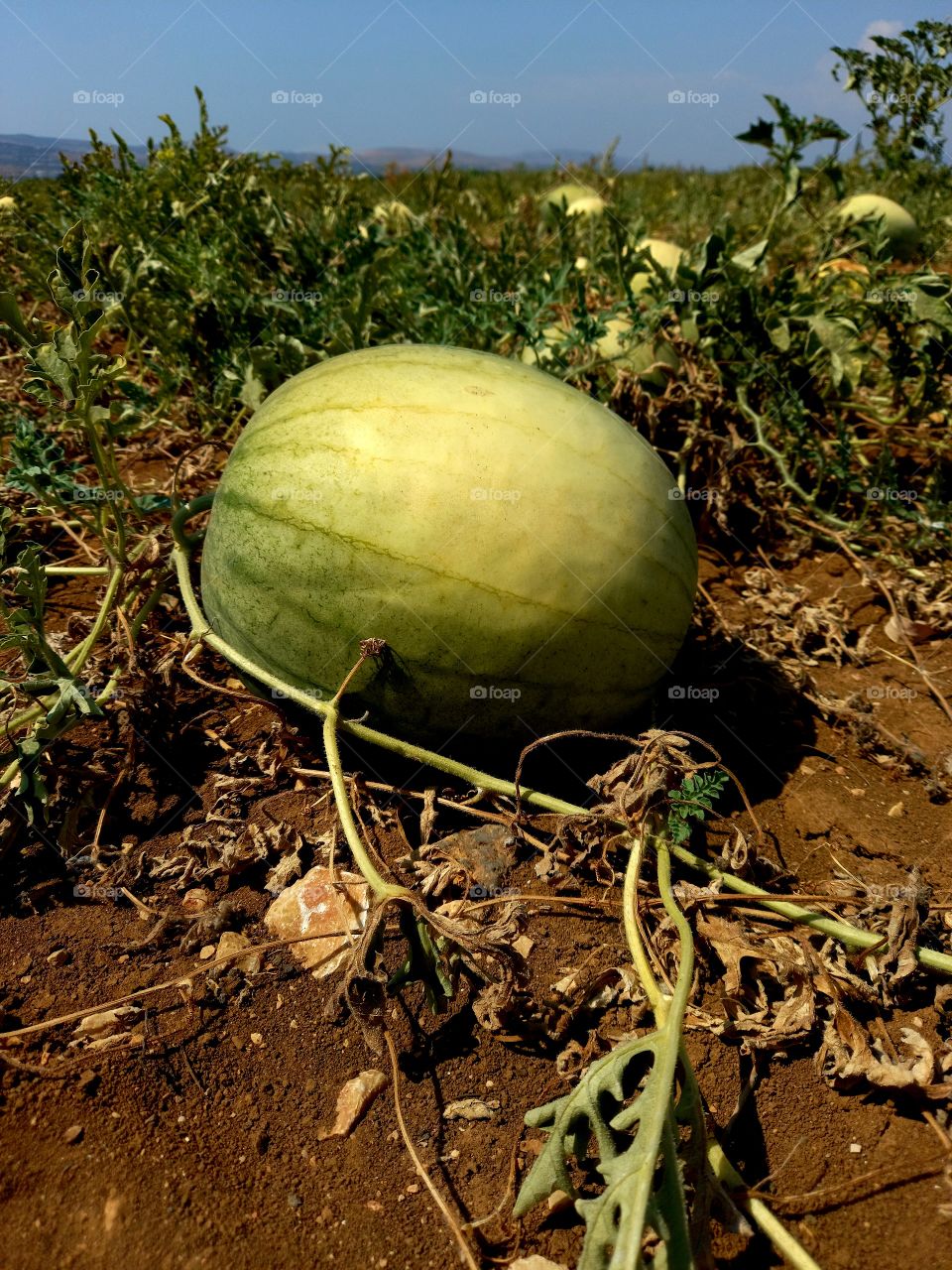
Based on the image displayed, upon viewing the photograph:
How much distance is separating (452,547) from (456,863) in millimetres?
642

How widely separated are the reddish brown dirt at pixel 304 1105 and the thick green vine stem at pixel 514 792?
0.13m

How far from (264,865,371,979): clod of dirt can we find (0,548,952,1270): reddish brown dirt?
44mm

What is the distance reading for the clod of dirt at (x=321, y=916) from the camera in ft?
5.62

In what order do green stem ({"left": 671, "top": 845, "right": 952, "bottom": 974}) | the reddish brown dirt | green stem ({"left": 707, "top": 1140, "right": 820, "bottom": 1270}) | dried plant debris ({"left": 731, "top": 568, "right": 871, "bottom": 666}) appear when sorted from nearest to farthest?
green stem ({"left": 707, "top": 1140, "right": 820, "bottom": 1270})
the reddish brown dirt
green stem ({"left": 671, "top": 845, "right": 952, "bottom": 974})
dried plant debris ({"left": 731, "top": 568, "right": 871, "bottom": 666})

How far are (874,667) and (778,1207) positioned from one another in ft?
5.35

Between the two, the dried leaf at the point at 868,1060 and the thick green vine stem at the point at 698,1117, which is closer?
the thick green vine stem at the point at 698,1117

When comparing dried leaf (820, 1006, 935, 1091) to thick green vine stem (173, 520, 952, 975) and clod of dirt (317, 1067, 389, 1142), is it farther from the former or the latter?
clod of dirt (317, 1067, 389, 1142)

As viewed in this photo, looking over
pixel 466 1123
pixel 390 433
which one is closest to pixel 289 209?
pixel 390 433

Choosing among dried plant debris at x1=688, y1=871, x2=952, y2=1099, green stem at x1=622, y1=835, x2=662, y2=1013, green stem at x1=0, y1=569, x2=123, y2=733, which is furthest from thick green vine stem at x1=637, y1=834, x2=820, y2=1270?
green stem at x1=0, y1=569, x2=123, y2=733

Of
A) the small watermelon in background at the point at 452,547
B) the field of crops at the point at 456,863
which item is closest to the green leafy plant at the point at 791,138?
the field of crops at the point at 456,863

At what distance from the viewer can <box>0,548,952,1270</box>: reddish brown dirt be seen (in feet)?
4.37

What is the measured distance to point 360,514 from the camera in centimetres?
173

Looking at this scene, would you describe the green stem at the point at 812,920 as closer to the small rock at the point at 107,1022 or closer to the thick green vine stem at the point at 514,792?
the thick green vine stem at the point at 514,792

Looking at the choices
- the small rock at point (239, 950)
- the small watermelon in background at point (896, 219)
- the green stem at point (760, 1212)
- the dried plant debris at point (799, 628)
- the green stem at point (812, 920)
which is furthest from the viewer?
the small watermelon in background at point (896, 219)
